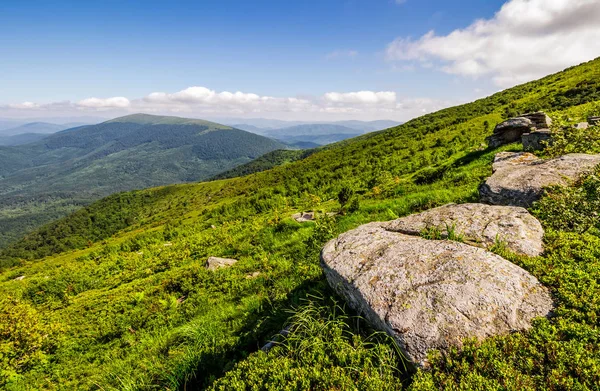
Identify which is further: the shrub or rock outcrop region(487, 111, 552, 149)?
rock outcrop region(487, 111, 552, 149)

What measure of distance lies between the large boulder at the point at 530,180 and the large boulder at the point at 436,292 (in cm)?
434

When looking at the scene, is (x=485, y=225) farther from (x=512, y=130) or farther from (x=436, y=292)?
(x=512, y=130)

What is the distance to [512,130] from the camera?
74.7ft

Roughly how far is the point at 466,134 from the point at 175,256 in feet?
124

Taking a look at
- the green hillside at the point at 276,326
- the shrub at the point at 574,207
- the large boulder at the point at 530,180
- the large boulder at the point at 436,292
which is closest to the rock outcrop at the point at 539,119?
the green hillside at the point at 276,326

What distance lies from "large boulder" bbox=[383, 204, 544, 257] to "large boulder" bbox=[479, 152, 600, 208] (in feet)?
5.70

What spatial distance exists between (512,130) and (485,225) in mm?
21113

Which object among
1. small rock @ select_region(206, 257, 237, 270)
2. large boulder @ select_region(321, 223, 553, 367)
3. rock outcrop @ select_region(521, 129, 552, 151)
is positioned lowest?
small rock @ select_region(206, 257, 237, 270)

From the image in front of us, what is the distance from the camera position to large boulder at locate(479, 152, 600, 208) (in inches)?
330

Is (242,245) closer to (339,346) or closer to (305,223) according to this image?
(305,223)

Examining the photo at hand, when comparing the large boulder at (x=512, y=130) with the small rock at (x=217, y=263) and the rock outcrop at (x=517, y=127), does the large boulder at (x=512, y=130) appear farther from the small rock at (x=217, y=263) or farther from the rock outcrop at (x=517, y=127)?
the small rock at (x=217, y=263)

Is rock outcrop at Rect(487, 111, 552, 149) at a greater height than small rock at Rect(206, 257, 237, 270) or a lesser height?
greater

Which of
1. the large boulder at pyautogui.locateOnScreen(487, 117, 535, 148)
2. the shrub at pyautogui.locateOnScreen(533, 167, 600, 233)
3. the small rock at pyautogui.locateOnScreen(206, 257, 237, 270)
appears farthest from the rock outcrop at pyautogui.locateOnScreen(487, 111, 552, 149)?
the small rock at pyautogui.locateOnScreen(206, 257, 237, 270)

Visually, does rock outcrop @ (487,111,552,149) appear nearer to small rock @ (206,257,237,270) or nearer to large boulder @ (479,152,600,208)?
large boulder @ (479,152,600,208)
